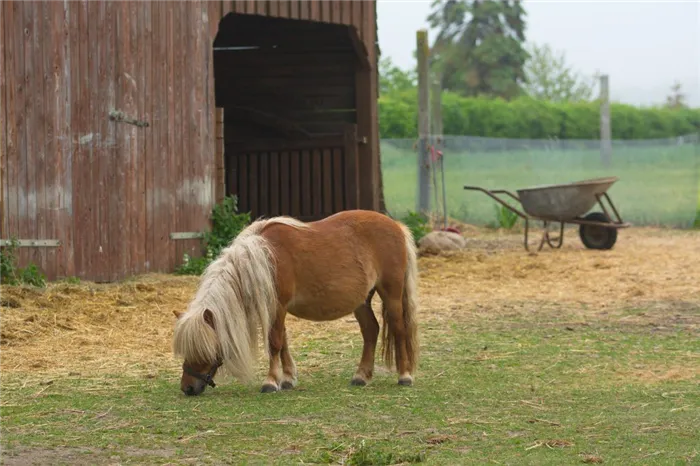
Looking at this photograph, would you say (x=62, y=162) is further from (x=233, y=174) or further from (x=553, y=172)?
(x=553, y=172)

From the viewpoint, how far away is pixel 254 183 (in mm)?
17172

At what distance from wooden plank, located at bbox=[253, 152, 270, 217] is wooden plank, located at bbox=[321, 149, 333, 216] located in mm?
949

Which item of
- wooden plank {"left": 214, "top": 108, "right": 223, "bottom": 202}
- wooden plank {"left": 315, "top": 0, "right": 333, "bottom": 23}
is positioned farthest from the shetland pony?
wooden plank {"left": 315, "top": 0, "right": 333, "bottom": 23}

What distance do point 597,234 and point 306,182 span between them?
4512mm

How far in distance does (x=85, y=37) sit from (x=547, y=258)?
7.10 m

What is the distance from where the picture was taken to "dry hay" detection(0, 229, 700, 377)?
829 centimetres

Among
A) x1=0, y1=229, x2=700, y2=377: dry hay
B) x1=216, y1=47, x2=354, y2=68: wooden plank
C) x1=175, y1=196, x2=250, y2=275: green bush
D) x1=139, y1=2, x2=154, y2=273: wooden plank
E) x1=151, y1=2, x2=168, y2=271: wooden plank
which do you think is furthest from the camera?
x1=216, y1=47, x2=354, y2=68: wooden plank

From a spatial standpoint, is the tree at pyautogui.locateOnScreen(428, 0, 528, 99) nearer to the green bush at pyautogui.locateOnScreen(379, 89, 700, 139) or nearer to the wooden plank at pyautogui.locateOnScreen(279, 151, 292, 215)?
the green bush at pyautogui.locateOnScreen(379, 89, 700, 139)

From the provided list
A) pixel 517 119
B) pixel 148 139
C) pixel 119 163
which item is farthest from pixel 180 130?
pixel 517 119

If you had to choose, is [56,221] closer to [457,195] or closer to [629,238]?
[629,238]

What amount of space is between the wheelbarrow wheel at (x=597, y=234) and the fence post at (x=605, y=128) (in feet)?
23.9

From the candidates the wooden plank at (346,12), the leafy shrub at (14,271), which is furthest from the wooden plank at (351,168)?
the leafy shrub at (14,271)

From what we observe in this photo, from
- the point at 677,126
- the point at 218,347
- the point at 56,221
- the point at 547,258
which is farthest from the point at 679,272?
the point at 677,126

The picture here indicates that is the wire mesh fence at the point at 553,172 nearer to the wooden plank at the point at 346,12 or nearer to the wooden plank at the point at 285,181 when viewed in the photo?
the wooden plank at the point at 285,181
